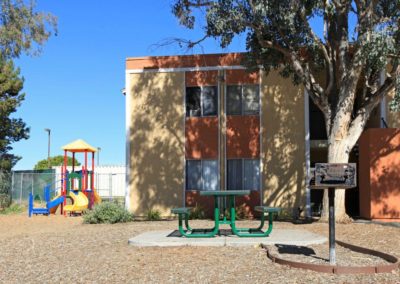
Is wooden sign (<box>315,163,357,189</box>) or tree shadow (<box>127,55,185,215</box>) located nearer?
wooden sign (<box>315,163,357,189</box>)

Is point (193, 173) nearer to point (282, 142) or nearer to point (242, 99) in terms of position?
point (242, 99)

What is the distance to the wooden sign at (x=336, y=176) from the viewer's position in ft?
28.5

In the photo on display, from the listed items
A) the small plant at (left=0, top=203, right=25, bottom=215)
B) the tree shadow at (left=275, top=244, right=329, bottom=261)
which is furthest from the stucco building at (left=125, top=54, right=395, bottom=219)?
the tree shadow at (left=275, top=244, right=329, bottom=261)

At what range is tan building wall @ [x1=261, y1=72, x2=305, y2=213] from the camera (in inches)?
823

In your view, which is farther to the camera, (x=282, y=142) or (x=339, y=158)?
(x=282, y=142)

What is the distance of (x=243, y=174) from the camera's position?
21547 millimetres

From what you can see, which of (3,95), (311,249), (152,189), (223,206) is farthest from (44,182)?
(311,249)

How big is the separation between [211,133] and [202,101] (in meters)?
1.35

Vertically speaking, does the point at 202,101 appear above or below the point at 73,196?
above

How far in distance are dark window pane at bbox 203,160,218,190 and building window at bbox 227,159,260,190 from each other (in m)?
0.52

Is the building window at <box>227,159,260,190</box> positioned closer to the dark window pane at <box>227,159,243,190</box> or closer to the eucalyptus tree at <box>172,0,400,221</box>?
the dark window pane at <box>227,159,243,190</box>

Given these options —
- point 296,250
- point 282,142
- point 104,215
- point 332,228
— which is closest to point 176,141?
point 282,142

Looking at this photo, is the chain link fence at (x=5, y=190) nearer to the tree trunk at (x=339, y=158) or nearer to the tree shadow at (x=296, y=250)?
the tree trunk at (x=339, y=158)

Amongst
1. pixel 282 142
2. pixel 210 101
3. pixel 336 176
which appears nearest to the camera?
pixel 336 176
